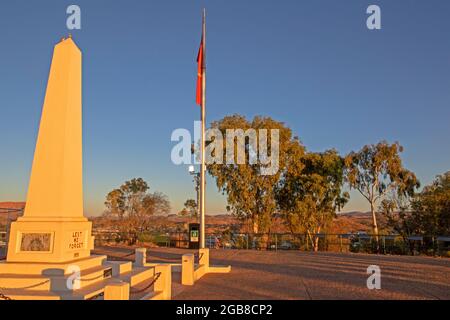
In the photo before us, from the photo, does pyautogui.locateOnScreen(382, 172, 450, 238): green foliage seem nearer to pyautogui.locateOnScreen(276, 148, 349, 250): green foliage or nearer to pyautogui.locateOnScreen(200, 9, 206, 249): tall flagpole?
pyautogui.locateOnScreen(276, 148, 349, 250): green foliage

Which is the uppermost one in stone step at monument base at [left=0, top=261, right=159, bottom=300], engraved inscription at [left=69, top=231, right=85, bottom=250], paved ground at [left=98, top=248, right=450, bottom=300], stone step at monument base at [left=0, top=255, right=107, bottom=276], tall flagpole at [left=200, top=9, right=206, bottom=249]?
tall flagpole at [left=200, top=9, right=206, bottom=249]

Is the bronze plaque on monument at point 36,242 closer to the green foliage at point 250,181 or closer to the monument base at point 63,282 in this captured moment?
the monument base at point 63,282

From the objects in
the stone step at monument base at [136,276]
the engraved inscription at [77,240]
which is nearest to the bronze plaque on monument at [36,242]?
the engraved inscription at [77,240]

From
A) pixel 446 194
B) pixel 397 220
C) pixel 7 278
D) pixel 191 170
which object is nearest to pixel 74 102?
pixel 7 278

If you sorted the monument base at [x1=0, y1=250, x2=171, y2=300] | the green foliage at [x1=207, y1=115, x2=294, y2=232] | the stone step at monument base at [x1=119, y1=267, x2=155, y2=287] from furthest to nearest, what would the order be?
the green foliage at [x1=207, y1=115, x2=294, y2=232] < the stone step at monument base at [x1=119, y1=267, x2=155, y2=287] < the monument base at [x1=0, y1=250, x2=171, y2=300]

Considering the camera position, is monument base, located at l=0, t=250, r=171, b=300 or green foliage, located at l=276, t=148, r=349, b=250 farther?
green foliage, located at l=276, t=148, r=349, b=250

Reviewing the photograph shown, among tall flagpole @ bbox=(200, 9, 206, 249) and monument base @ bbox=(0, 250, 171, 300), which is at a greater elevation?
tall flagpole @ bbox=(200, 9, 206, 249)

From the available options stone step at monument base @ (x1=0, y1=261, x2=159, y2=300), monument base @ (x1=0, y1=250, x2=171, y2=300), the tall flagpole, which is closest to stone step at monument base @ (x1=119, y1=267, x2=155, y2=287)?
monument base @ (x1=0, y1=250, x2=171, y2=300)

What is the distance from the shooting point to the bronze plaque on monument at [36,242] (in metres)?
8.42

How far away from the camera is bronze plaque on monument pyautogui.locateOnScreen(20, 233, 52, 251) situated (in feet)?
27.6

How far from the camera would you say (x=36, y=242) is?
8461mm

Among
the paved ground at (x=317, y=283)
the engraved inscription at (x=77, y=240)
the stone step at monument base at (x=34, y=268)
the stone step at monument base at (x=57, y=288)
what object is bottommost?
the paved ground at (x=317, y=283)

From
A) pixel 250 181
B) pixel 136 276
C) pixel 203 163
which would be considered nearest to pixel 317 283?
pixel 136 276
